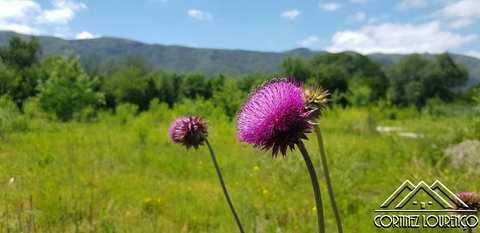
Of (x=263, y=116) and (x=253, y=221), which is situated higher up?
(x=263, y=116)

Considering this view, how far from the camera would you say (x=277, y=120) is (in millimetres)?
1573

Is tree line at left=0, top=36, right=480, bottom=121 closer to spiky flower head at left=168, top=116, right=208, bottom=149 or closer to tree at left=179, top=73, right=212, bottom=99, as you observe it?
tree at left=179, top=73, right=212, bottom=99

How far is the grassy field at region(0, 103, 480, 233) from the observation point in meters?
4.66

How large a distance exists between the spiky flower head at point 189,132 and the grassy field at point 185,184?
34 centimetres

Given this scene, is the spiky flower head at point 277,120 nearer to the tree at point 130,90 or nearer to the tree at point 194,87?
the tree at point 130,90

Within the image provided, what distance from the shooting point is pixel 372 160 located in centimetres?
1003

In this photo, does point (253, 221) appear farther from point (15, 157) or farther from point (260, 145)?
point (260, 145)

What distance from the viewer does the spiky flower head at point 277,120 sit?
156 centimetres

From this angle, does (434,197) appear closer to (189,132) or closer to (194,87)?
(189,132)

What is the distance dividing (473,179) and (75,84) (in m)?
29.0

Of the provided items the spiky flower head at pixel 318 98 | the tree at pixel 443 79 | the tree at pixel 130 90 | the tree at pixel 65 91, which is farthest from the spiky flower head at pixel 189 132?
the tree at pixel 443 79

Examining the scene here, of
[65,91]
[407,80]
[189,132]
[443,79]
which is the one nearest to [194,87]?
[65,91]

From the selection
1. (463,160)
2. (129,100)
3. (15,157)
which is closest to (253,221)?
(15,157)

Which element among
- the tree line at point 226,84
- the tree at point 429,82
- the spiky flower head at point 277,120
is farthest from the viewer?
the tree at point 429,82
